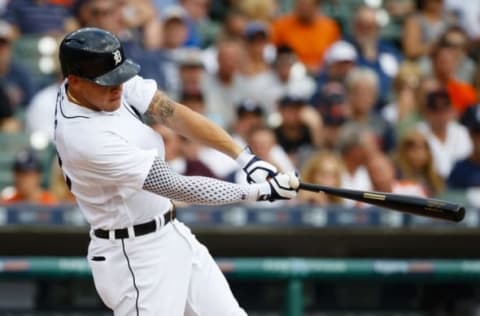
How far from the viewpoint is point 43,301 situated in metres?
6.38

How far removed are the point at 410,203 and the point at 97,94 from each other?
1329 mm

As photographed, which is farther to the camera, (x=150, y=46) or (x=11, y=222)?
(x=150, y=46)

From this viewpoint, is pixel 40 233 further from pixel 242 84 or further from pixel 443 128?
pixel 443 128

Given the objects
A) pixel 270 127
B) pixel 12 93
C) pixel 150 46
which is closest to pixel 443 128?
pixel 270 127

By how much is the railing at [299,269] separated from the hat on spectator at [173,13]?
2423 mm

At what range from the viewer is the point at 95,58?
4137 millimetres

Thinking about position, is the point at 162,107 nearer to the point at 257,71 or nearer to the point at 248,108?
the point at 248,108

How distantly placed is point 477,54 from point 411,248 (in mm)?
3170

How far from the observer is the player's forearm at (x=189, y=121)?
4504 mm

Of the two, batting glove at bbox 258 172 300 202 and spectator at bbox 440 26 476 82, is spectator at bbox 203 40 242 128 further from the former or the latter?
batting glove at bbox 258 172 300 202

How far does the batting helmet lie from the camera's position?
4129 millimetres

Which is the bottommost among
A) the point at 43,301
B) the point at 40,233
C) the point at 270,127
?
the point at 43,301

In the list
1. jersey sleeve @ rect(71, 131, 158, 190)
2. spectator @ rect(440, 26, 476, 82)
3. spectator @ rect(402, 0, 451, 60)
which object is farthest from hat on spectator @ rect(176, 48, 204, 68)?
jersey sleeve @ rect(71, 131, 158, 190)

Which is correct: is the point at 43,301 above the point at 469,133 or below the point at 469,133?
below
